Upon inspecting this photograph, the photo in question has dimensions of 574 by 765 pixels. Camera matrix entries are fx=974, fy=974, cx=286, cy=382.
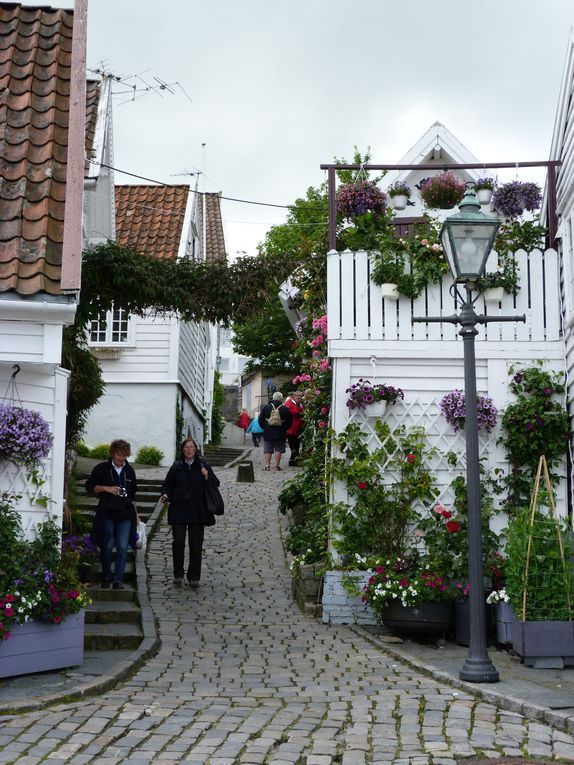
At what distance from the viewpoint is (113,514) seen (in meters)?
10.9

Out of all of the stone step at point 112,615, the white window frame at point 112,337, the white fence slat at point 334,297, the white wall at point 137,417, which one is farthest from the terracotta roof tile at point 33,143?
the white wall at point 137,417

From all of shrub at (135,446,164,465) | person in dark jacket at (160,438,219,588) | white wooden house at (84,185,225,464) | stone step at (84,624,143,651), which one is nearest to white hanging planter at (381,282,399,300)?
person in dark jacket at (160,438,219,588)

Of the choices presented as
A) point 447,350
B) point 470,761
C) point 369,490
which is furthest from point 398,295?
point 470,761

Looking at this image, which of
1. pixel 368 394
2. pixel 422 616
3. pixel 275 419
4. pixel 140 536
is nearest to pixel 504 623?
pixel 422 616

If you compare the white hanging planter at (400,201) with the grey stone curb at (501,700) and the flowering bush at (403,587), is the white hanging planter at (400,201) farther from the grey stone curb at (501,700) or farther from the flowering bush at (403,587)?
the grey stone curb at (501,700)

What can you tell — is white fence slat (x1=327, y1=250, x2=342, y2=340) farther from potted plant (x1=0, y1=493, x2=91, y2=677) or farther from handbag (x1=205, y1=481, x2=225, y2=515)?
potted plant (x1=0, y1=493, x2=91, y2=677)

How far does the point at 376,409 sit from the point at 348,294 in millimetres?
1391

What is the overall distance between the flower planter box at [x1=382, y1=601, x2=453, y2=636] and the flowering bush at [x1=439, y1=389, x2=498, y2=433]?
6.76 feet

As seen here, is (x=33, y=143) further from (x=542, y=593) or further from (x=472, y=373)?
(x=542, y=593)

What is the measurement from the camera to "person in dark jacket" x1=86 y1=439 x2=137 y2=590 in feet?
35.7

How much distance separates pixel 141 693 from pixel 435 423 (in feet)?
16.1

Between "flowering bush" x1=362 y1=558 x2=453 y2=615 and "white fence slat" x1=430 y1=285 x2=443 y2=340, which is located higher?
"white fence slat" x1=430 y1=285 x2=443 y2=340

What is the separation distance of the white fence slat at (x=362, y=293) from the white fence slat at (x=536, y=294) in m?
1.87

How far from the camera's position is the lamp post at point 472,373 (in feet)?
24.9
